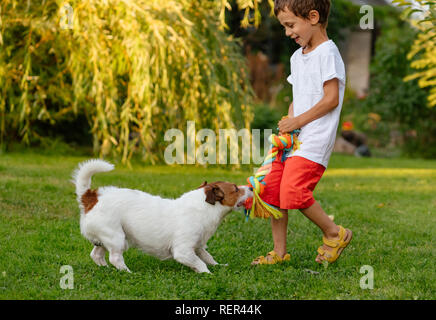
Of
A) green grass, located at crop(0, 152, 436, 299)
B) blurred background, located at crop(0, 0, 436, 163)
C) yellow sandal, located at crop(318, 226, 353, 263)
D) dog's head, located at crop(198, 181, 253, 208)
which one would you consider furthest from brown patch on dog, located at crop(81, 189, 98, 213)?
blurred background, located at crop(0, 0, 436, 163)

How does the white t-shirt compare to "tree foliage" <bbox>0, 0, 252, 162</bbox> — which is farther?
"tree foliage" <bbox>0, 0, 252, 162</bbox>

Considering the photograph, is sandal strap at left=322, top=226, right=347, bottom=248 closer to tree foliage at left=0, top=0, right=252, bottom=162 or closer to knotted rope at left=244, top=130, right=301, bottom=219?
knotted rope at left=244, top=130, right=301, bottom=219

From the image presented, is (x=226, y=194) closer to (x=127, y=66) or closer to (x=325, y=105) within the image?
(x=325, y=105)

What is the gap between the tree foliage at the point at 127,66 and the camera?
7445 millimetres

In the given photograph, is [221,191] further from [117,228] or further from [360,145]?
[360,145]

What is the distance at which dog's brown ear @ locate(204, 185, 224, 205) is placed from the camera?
402 centimetres

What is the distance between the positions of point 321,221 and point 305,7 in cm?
149

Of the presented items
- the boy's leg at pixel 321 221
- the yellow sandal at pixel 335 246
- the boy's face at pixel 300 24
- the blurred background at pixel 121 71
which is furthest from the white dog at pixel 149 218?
the blurred background at pixel 121 71

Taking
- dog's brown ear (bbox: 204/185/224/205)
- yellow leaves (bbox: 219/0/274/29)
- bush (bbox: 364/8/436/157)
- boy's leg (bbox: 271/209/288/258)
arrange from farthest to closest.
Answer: bush (bbox: 364/8/436/157) → yellow leaves (bbox: 219/0/274/29) → boy's leg (bbox: 271/209/288/258) → dog's brown ear (bbox: 204/185/224/205)

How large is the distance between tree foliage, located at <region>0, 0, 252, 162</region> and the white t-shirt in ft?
12.1
